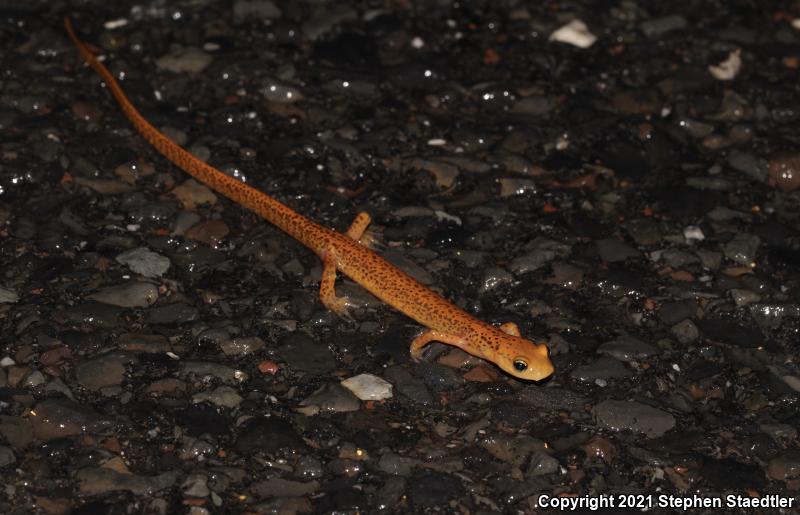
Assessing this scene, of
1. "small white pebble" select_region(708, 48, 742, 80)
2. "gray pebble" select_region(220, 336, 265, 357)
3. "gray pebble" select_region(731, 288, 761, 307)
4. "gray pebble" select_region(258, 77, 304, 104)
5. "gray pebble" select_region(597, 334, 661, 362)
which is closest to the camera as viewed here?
"gray pebble" select_region(220, 336, 265, 357)

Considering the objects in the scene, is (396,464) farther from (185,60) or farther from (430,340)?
(185,60)

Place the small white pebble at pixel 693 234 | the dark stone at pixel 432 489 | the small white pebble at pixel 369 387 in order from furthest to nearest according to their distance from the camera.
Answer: the small white pebble at pixel 693 234 < the small white pebble at pixel 369 387 < the dark stone at pixel 432 489

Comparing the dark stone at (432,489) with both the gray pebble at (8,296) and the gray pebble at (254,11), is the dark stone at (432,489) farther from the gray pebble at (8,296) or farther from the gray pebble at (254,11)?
the gray pebble at (254,11)

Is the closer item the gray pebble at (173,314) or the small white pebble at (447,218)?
the gray pebble at (173,314)

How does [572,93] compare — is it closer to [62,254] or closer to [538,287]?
[538,287]

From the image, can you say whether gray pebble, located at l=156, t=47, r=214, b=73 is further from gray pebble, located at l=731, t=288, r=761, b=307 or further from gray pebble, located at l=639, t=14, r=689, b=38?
gray pebble, located at l=731, t=288, r=761, b=307

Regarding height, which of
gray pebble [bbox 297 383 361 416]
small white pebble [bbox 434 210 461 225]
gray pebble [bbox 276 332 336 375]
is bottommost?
small white pebble [bbox 434 210 461 225]

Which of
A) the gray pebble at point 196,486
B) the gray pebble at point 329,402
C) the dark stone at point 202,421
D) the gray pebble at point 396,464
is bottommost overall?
the gray pebble at point 329,402

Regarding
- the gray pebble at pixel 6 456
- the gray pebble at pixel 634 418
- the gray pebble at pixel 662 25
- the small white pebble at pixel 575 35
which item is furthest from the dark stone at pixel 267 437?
the gray pebble at pixel 662 25

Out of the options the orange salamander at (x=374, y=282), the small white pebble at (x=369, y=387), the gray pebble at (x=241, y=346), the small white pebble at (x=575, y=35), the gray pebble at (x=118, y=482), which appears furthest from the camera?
the small white pebble at (x=575, y=35)

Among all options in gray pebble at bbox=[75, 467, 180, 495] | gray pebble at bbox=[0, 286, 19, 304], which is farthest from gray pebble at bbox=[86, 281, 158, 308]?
gray pebble at bbox=[75, 467, 180, 495]
